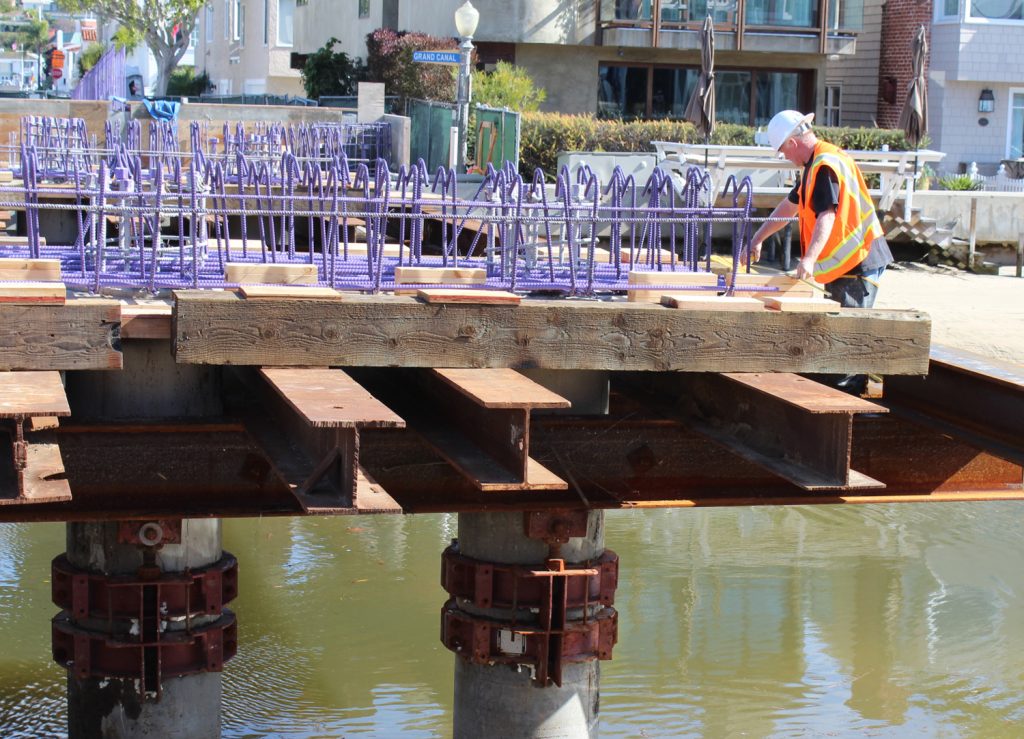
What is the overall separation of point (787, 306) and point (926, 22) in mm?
29894

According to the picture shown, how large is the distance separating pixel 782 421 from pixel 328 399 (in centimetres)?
205

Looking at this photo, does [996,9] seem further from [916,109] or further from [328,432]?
[328,432]

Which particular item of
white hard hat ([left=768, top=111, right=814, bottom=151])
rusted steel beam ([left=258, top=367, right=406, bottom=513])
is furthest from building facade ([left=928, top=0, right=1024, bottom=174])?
rusted steel beam ([left=258, top=367, right=406, bottom=513])

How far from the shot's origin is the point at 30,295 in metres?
5.96

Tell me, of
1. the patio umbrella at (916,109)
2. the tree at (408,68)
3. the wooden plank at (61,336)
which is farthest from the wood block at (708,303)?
the tree at (408,68)

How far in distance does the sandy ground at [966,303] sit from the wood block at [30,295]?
1217cm

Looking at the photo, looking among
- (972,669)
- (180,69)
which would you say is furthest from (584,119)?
(180,69)

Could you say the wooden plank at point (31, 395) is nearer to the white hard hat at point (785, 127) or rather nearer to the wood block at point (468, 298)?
the wood block at point (468, 298)

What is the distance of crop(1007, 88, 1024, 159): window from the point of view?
3456 cm

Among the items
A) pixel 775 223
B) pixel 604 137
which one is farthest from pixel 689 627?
pixel 604 137

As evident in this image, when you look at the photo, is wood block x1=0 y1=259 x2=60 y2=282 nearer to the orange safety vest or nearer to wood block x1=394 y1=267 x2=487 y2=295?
wood block x1=394 y1=267 x2=487 y2=295

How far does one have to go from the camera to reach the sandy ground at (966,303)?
1772 cm

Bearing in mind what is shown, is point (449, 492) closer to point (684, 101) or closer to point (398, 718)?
point (398, 718)

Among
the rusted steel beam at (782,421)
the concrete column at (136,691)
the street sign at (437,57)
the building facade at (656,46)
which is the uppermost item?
the building facade at (656,46)
